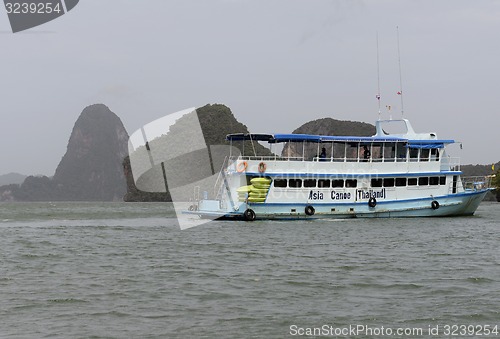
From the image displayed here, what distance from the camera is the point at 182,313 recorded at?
1358 cm

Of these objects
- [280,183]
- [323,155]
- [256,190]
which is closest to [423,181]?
[323,155]

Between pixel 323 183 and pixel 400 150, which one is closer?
pixel 323 183

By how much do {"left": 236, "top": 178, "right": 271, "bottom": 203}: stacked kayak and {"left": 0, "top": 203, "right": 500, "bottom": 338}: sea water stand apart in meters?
5.52

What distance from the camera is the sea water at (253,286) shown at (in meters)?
12.6

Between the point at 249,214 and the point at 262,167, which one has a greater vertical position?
the point at 262,167

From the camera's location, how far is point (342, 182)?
122 ft

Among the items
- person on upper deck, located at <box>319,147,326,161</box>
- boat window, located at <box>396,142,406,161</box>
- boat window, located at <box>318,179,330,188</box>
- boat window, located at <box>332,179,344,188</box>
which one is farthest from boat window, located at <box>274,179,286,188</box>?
boat window, located at <box>396,142,406,161</box>

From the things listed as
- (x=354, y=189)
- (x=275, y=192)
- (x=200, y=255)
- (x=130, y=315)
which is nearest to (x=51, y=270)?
(x=200, y=255)

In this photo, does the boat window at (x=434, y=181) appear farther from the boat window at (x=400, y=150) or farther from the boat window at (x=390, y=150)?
the boat window at (x=390, y=150)

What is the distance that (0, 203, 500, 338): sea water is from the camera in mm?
12562

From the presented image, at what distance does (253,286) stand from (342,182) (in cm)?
2144

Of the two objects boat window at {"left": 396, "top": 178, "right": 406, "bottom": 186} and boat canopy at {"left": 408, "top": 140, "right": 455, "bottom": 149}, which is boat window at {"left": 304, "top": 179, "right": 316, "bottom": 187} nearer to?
boat window at {"left": 396, "top": 178, "right": 406, "bottom": 186}

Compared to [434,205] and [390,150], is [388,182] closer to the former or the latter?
[390,150]

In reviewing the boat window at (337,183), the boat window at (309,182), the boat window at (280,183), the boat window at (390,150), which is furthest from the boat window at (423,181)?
the boat window at (280,183)
